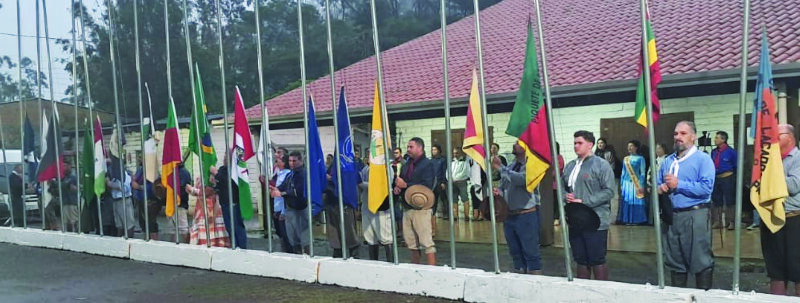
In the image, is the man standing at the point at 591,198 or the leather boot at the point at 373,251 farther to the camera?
the leather boot at the point at 373,251

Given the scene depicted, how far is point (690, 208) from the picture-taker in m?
6.28

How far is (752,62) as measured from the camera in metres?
10.5

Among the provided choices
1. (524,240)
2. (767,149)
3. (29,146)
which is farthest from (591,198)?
(29,146)

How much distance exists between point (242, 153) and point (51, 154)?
16.4ft

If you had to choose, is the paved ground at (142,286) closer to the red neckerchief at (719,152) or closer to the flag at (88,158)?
the flag at (88,158)

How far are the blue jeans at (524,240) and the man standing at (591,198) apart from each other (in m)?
0.57

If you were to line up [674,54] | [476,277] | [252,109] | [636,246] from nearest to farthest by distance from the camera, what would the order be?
[476,277] → [636,246] → [674,54] → [252,109]

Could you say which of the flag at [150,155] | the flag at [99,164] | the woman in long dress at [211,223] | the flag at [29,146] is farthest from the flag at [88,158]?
the flag at [29,146]

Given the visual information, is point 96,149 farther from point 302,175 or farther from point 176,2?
point 176,2

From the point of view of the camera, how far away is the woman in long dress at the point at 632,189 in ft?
43.0

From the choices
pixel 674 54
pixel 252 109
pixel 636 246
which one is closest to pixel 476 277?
pixel 636 246

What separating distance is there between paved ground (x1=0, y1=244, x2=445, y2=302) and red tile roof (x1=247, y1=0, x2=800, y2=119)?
3.99 meters

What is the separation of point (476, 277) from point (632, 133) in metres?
7.88

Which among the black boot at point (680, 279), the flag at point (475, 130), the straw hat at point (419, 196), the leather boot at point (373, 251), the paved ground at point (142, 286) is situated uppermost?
the flag at point (475, 130)
